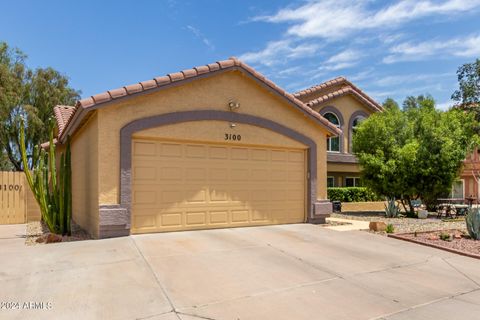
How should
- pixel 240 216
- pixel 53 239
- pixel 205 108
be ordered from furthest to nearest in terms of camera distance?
pixel 240 216 < pixel 205 108 < pixel 53 239

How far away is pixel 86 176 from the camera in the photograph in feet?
34.4

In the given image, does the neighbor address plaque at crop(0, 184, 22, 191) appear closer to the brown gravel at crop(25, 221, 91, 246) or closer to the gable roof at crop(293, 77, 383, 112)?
the brown gravel at crop(25, 221, 91, 246)

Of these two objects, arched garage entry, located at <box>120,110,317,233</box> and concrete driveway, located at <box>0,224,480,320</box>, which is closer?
concrete driveway, located at <box>0,224,480,320</box>

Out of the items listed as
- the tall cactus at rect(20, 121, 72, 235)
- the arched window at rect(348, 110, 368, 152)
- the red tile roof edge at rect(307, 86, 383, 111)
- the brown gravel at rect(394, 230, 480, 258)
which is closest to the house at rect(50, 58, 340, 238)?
the tall cactus at rect(20, 121, 72, 235)

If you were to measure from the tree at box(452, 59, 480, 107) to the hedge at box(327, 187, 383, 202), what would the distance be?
25.9 ft

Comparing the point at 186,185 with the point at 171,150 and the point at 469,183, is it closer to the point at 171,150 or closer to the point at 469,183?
the point at 171,150

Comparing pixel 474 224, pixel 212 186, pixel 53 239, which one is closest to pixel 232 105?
pixel 212 186

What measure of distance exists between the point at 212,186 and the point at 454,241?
22.5 feet

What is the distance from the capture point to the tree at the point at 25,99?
2647cm

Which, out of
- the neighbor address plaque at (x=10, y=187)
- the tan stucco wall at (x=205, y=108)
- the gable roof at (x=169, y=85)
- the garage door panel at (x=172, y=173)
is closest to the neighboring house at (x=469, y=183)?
the tan stucco wall at (x=205, y=108)

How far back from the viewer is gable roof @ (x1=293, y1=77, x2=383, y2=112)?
22666mm

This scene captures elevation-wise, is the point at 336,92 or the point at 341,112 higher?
the point at 336,92

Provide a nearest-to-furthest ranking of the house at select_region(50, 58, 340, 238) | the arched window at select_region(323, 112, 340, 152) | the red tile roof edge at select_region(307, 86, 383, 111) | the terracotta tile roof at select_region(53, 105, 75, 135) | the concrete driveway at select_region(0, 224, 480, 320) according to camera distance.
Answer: the concrete driveway at select_region(0, 224, 480, 320), the house at select_region(50, 58, 340, 238), the terracotta tile roof at select_region(53, 105, 75, 135), the red tile roof edge at select_region(307, 86, 383, 111), the arched window at select_region(323, 112, 340, 152)

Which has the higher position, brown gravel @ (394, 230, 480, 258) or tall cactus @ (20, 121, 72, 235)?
tall cactus @ (20, 121, 72, 235)
